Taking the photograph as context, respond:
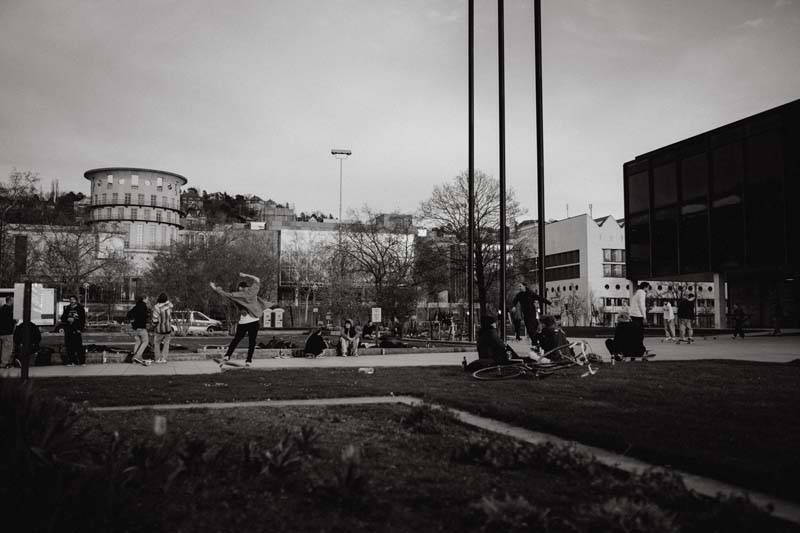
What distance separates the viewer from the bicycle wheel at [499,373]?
38.2 feet

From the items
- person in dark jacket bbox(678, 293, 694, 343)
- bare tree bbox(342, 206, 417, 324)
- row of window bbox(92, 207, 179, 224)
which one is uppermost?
row of window bbox(92, 207, 179, 224)

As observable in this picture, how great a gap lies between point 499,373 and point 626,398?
3713 mm

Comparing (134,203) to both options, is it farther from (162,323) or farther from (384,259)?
(162,323)

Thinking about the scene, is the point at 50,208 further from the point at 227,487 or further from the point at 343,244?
the point at 227,487

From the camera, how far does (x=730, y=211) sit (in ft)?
114

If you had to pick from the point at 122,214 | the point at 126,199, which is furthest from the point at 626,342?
the point at 126,199

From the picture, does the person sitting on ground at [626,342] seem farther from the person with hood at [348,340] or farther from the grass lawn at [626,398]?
the person with hood at [348,340]

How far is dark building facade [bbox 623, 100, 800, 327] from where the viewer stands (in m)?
32.1

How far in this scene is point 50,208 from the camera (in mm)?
51938

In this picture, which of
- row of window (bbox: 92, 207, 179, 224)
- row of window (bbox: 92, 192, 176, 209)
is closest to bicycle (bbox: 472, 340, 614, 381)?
row of window (bbox: 92, 207, 179, 224)

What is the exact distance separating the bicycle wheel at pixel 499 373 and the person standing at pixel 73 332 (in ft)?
32.5

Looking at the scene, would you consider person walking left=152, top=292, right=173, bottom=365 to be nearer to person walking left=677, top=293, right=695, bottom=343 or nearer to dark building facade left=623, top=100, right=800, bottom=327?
person walking left=677, top=293, right=695, bottom=343

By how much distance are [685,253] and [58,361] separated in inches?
1288

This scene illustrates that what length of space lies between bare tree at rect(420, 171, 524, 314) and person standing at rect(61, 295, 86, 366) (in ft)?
101
